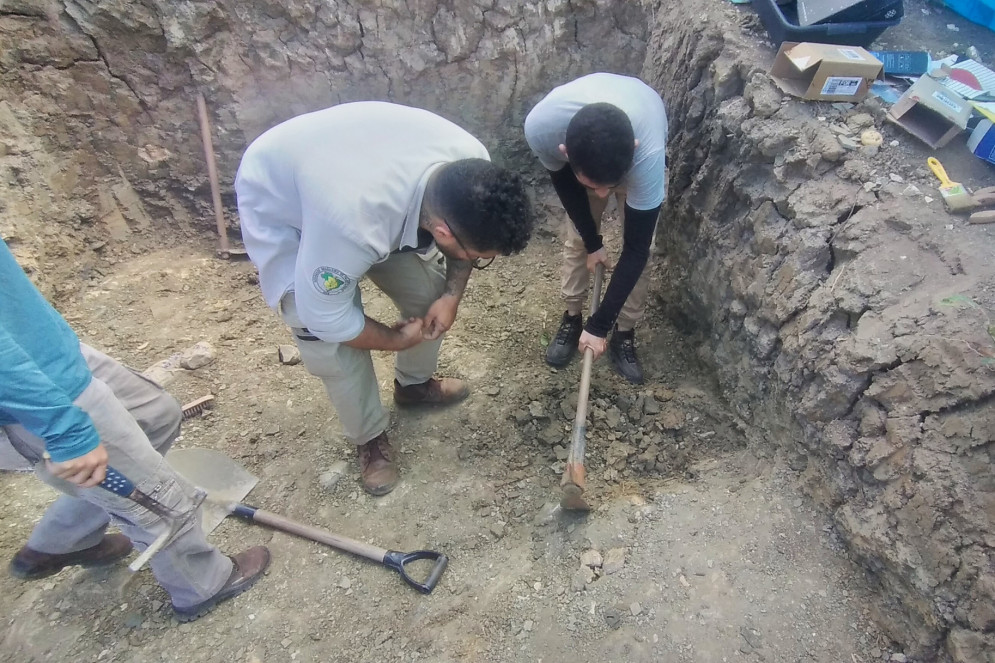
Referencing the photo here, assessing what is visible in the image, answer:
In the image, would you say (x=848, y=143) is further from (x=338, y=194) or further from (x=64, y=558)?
(x=64, y=558)

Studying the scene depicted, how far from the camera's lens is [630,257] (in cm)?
239

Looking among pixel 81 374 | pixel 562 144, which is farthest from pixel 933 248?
pixel 81 374

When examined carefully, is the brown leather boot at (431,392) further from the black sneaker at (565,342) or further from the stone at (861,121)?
the stone at (861,121)

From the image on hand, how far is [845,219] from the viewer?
2.15 m

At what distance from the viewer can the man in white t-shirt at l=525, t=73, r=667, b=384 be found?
6.41 feet

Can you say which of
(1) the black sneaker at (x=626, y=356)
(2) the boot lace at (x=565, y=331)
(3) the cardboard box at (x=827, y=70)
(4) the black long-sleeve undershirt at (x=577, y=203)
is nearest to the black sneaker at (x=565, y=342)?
(2) the boot lace at (x=565, y=331)

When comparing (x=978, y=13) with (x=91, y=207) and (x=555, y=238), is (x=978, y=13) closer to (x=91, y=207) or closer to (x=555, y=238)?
(x=555, y=238)

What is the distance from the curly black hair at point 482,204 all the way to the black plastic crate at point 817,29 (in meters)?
1.67

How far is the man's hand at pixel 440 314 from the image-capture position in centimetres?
227

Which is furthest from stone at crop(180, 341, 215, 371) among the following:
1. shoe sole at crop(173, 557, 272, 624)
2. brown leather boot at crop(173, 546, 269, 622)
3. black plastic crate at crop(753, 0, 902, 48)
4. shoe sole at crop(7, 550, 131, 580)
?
black plastic crate at crop(753, 0, 902, 48)

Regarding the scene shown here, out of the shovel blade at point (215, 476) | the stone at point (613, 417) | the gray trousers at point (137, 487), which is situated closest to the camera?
the gray trousers at point (137, 487)

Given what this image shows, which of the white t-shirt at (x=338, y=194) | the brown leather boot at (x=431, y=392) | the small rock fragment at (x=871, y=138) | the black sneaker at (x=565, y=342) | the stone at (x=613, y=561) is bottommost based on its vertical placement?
the brown leather boot at (x=431, y=392)

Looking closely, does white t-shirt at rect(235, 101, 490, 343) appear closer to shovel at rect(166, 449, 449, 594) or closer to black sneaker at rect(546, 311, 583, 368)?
shovel at rect(166, 449, 449, 594)

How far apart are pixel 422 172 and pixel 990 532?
6.10 ft
